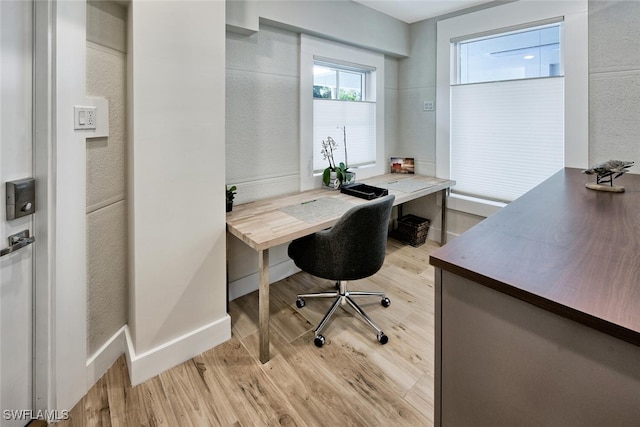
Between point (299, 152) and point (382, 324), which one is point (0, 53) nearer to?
point (299, 152)

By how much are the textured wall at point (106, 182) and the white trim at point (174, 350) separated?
0.72ft

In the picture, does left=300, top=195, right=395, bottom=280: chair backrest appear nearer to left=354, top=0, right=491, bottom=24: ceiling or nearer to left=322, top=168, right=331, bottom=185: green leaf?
left=322, top=168, right=331, bottom=185: green leaf

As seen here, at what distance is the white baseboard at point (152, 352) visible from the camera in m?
1.61

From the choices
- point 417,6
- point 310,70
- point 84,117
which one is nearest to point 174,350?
point 84,117

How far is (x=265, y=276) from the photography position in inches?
68.2

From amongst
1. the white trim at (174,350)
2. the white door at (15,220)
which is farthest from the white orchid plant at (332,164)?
the white door at (15,220)

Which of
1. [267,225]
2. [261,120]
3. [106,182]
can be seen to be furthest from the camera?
[261,120]

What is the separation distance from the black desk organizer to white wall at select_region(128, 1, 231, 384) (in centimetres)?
114

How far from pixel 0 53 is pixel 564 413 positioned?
6.29ft

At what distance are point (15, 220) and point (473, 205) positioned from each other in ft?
11.1

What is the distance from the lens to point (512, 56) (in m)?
2.90

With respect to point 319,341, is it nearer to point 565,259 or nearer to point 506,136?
point 565,259

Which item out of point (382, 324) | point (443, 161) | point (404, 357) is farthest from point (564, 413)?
point (443, 161)

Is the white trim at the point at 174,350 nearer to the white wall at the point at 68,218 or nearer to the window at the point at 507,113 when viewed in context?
the white wall at the point at 68,218
